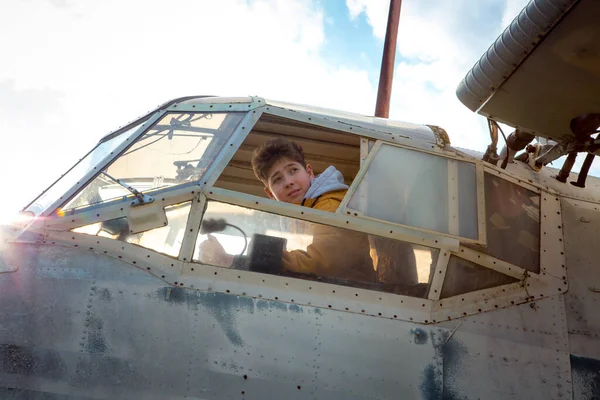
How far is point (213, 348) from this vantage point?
10.3 feet

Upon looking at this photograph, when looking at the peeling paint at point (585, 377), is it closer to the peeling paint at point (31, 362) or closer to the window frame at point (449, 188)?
the window frame at point (449, 188)

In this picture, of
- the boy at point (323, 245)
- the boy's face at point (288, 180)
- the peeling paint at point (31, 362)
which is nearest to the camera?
the peeling paint at point (31, 362)

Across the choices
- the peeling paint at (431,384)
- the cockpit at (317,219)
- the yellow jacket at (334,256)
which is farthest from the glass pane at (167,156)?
the peeling paint at (431,384)

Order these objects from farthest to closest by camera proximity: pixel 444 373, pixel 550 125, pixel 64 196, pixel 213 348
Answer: pixel 550 125 → pixel 64 196 → pixel 444 373 → pixel 213 348

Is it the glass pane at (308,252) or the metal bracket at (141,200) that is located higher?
the metal bracket at (141,200)

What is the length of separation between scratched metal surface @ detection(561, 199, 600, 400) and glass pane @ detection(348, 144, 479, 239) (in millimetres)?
750

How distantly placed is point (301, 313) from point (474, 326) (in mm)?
1081

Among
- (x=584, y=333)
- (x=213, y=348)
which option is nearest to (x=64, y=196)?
(x=213, y=348)

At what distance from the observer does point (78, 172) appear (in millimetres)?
3928

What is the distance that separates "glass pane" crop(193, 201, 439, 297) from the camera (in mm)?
3455

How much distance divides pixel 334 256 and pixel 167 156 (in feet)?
4.37

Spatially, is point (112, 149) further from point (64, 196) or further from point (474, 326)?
point (474, 326)

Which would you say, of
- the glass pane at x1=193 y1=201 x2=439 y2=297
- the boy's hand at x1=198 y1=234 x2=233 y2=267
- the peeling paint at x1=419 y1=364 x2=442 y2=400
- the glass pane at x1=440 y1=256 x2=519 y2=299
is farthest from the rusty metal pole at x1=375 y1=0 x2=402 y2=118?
the peeling paint at x1=419 y1=364 x2=442 y2=400

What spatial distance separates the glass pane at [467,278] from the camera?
366cm
